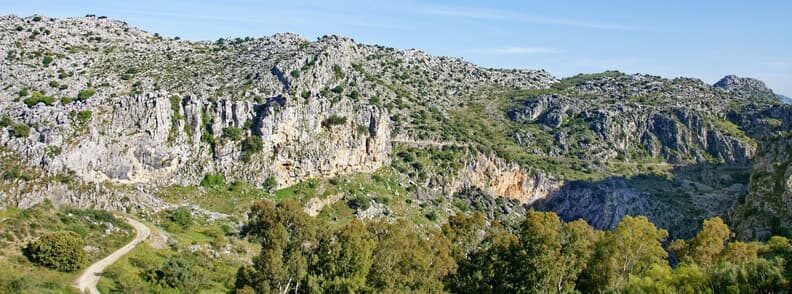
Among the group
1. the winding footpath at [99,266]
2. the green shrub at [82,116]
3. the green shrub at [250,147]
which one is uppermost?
the green shrub at [82,116]

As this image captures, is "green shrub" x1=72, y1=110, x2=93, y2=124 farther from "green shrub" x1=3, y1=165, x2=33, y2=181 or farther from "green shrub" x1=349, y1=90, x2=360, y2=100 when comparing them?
"green shrub" x1=349, y1=90, x2=360, y2=100

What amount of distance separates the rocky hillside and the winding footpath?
9.21m

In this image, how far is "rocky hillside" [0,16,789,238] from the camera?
8075 centimetres

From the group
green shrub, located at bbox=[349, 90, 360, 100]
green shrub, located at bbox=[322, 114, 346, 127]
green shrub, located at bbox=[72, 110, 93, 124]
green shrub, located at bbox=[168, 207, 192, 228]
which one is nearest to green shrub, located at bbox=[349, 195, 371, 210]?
green shrub, located at bbox=[322, 114, 346, 127]

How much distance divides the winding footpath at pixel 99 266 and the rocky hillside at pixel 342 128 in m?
9.21

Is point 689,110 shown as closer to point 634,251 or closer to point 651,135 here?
point 651,135

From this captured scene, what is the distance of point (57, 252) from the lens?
177ft

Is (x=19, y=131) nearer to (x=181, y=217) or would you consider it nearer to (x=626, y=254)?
(x=181, y=217)

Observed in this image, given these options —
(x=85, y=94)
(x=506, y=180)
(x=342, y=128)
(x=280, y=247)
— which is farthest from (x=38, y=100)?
(x=506, y=180)


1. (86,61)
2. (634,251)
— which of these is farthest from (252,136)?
(634,251)

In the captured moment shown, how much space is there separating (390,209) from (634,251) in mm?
49370

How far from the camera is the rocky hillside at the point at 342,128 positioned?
265 ft

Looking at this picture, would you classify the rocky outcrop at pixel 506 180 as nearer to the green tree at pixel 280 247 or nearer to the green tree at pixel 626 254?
the green tree at pixel 626 254

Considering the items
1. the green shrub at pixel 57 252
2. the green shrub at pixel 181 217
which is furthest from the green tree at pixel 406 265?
the green shrub at pixel 181 217
